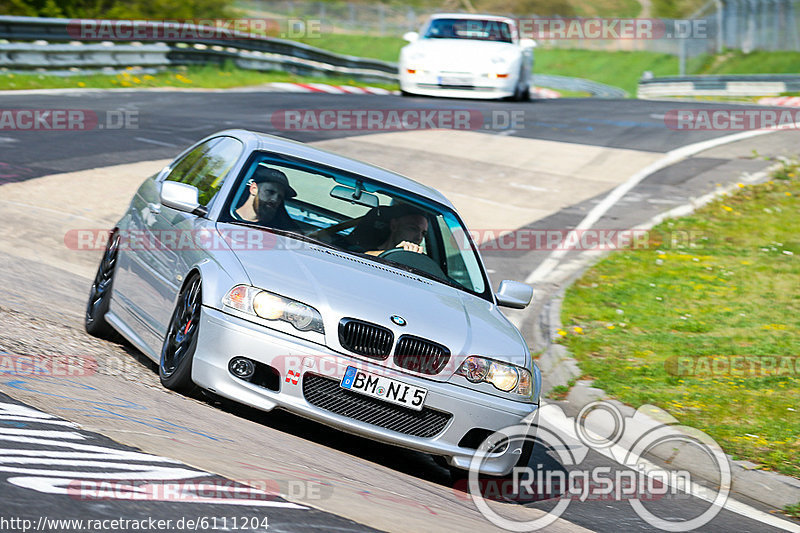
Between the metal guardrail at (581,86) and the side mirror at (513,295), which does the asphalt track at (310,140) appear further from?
the metal guardrail at (581,86)

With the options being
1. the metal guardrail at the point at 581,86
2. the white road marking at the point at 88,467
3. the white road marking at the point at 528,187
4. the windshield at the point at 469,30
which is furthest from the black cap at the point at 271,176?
the metal guardrail at the point at 581,86

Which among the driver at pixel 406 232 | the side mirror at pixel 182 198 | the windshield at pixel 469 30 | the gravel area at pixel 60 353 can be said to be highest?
the windshield at pixel 469 30

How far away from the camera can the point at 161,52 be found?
2406 centimetres

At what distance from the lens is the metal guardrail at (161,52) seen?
20.8m

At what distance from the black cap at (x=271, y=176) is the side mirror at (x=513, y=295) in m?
1.49

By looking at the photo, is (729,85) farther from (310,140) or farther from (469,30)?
(310,140)

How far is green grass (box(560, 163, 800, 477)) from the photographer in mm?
7758

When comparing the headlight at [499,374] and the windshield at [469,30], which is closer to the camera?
the headlight at [499,374]

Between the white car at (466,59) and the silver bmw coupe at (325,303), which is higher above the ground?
the white car at (466,59)

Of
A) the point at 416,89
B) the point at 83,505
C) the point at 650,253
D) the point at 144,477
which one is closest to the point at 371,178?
the point at 144,477

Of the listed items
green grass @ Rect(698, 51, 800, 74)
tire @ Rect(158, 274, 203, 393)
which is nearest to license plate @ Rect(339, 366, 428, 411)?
tire @ Rect(158, 274, 203, 393)

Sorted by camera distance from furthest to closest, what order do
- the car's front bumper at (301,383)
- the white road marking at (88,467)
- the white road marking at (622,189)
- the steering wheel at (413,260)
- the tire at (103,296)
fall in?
the white road marking at (622,189), the tire at (103,296), the steering wheel at (413,260), the car's front bumper at (301,383), the white road marking at (88,467)

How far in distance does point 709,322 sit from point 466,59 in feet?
43.6

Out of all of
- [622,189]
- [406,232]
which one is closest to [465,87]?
[622,189]
